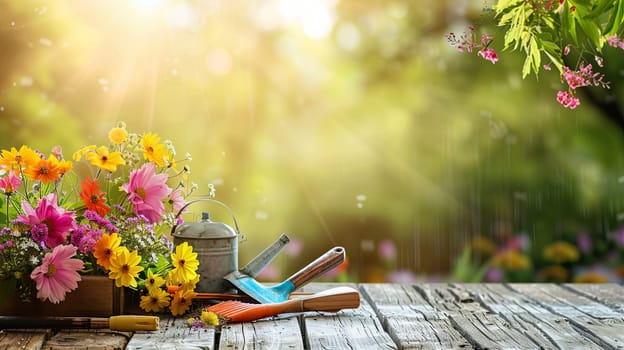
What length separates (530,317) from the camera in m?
1.98

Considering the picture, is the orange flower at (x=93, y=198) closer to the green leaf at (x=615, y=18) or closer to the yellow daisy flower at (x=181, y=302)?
the yellow daisy flower at (x=181, y=302)

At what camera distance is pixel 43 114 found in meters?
3.58

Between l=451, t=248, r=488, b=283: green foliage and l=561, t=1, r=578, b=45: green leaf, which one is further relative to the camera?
l=451, t=248, r=488, b=283: green foliage

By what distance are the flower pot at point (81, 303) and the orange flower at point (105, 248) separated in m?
0.05

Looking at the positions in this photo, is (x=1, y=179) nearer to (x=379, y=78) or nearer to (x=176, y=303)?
(x=176, y=303)

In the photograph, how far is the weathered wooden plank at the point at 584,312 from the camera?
1752mm

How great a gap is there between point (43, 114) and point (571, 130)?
2.54 meters

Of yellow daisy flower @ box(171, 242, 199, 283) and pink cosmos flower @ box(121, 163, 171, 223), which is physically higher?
pink cosmos flower @ box(121, 163, 171, 223)

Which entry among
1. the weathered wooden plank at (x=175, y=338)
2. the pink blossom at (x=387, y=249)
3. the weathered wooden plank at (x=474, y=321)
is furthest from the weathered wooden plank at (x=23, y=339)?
the pink blossom at (x=387, y=249)

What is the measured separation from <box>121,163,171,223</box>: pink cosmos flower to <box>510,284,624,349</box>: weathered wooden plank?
107 centimetres

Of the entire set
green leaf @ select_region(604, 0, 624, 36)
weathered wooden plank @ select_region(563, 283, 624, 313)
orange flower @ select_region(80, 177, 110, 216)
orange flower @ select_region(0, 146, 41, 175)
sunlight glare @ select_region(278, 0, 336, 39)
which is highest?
sunlight glare @ select_region(278, 0, 336, 39)

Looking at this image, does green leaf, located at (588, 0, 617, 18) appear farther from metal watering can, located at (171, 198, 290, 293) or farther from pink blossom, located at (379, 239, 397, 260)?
pink blossom, located at (379, 239, 397, 260)

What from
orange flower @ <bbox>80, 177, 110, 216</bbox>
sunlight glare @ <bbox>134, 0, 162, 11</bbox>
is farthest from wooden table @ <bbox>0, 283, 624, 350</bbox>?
sunlight glare @ <bbox>134, 0, 162, 11</bbox>

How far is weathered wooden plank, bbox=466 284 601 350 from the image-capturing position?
170cm
